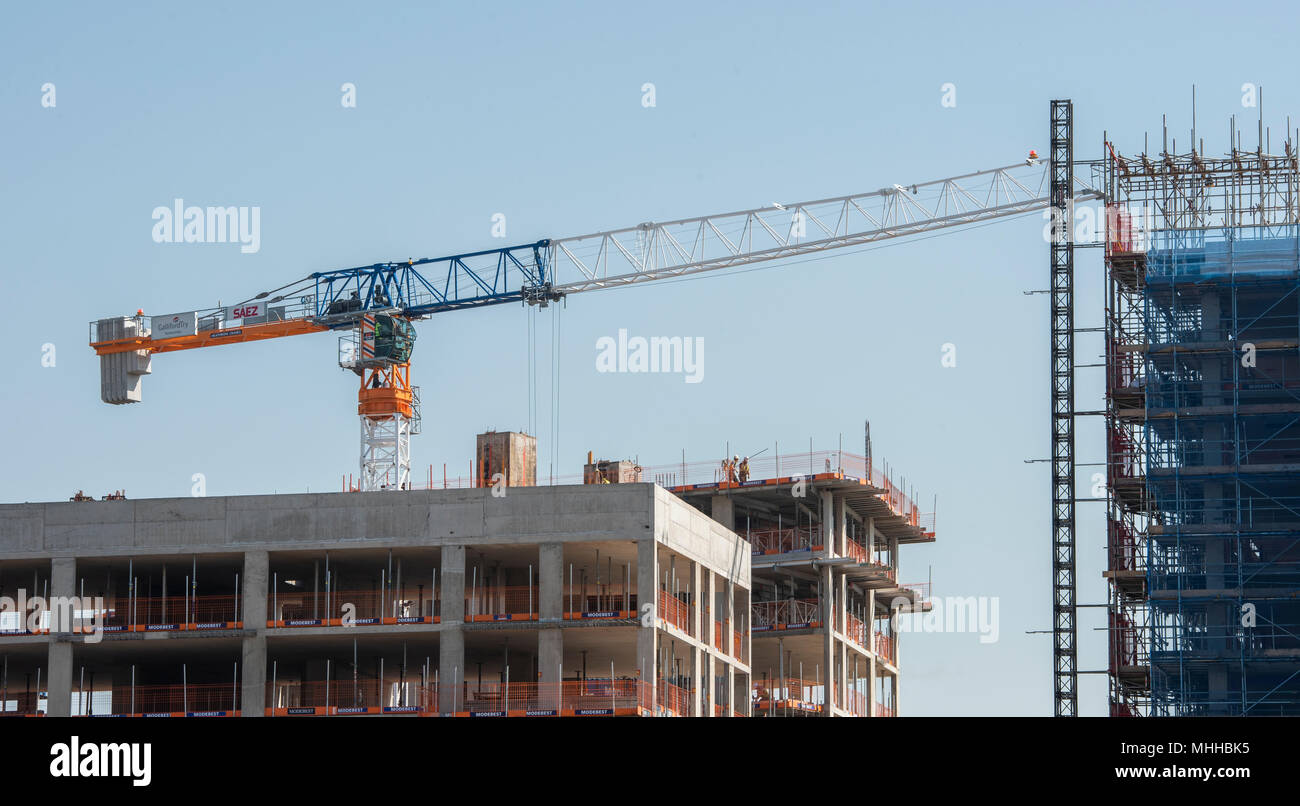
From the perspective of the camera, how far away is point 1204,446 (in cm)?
8256

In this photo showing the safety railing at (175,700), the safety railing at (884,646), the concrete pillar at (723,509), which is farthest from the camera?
the safety railing at (884,646)

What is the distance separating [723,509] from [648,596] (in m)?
28.4

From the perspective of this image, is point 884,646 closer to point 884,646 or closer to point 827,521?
point 884,646

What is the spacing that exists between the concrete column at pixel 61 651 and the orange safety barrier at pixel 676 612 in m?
20.0

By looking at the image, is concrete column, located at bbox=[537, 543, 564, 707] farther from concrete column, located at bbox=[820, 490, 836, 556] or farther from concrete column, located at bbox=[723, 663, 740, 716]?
concrete column, located at bbox=[820, 490, 836, 556]

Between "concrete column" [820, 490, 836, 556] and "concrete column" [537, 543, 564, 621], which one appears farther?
"concrete column" [820, 490, 836, 556]

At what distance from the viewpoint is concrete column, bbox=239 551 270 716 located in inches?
2931

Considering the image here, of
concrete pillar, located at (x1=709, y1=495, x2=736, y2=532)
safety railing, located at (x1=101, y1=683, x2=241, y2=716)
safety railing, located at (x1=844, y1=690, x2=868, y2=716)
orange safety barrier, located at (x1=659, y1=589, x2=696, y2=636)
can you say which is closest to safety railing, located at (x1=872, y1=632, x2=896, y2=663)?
safety railing, located at (x1=844, y1=690, x2=868, y2=716)

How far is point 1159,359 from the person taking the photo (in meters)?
85.0

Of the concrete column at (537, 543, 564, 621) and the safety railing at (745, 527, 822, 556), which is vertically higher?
the safety railing at (745, 527, 822, 556)

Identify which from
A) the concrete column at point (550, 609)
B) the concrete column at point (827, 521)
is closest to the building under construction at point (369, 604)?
the concrete column at point (550, 609)

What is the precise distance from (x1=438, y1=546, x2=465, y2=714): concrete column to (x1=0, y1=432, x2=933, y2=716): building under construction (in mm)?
66

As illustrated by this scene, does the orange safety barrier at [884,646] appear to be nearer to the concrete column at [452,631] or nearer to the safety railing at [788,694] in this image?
the safety railing at [788,694]

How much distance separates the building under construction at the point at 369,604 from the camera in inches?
2904
